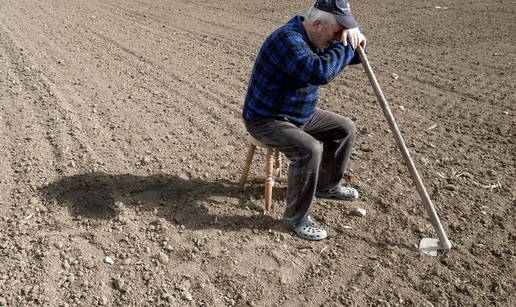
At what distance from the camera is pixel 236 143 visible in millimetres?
5312

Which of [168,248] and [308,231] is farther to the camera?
[308,231]

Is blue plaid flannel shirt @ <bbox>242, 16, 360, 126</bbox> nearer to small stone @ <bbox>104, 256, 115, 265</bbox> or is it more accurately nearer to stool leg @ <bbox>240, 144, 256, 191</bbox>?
stool leg @ <bbox>240, 144, 256, 191</bbox>

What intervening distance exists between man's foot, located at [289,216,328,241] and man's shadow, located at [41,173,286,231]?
0.16 m

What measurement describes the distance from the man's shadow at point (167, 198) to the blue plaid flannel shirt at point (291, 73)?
0.83 metres

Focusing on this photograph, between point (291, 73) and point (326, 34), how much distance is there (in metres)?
0.37

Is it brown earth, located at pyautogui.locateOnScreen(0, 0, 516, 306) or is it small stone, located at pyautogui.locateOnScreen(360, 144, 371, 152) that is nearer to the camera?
brown earth, located at pyautogui.locateOnScreen(0, 0, 516, 306)

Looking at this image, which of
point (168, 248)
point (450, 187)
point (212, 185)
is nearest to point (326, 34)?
point (212, 185)

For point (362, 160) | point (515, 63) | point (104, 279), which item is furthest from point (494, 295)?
point (515, 63)

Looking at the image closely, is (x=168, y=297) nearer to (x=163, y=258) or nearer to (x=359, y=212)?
(x=163, y=258)

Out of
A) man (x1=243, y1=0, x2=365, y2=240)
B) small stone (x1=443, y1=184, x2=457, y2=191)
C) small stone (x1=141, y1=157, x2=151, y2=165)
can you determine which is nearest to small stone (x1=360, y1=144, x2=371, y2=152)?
small stone (x1=443, y1=184, x2=457, y2=191)

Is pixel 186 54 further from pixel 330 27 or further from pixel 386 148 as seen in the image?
pixel 330 27

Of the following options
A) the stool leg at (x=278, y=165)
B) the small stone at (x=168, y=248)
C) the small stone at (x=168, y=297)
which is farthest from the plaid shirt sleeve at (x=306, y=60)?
the small stone at (x=168, y=297)

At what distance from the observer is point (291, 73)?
3.45 meters

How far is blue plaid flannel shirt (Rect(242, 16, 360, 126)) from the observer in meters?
3.38
